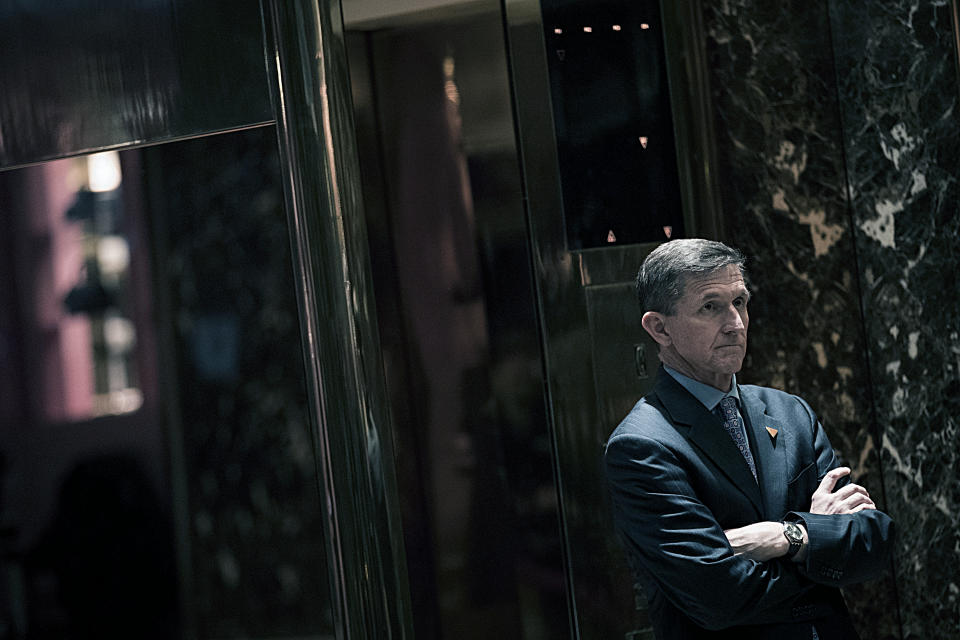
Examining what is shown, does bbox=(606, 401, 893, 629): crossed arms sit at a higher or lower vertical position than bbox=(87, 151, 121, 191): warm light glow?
lower

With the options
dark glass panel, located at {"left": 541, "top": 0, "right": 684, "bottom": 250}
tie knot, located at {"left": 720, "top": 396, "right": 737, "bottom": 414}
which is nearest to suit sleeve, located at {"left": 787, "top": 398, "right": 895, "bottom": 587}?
tie knot, located at {"left": 720, "top": 396, "right": 737, "bottom": 414}

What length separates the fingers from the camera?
2.85 metres

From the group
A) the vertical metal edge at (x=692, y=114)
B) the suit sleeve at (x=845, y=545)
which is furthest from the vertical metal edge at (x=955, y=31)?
the suit sleeve at (x=845, y=545)

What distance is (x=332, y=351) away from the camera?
151 inches

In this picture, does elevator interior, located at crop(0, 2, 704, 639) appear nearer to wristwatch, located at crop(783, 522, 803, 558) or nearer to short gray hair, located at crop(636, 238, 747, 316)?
short gray hair, located at crop(636, 238, 747, 316)

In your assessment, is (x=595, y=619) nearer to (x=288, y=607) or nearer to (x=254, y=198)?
(x=288, y=607)

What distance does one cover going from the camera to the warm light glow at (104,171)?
3.93 metres

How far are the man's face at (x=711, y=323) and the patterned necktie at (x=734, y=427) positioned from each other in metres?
0.08

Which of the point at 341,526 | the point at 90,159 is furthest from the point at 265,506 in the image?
the point at 90,159

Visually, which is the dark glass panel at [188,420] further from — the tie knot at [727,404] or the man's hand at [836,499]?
the man's hand at [836,499]

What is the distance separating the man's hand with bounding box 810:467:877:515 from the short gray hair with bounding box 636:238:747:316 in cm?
55

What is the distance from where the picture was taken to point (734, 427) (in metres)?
2.86

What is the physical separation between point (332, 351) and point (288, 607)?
33.4 inches

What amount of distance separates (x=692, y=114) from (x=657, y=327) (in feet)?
5.66
